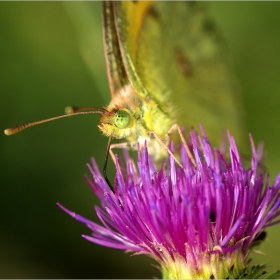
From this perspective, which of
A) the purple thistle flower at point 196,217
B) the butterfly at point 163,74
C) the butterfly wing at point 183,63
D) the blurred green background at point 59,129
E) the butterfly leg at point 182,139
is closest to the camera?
the purple thistle flower at point 196,217

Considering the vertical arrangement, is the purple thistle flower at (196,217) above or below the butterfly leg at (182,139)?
below

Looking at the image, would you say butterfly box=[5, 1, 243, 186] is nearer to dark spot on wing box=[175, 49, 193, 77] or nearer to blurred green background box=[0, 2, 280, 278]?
dark spot on wing box=[175, 49, 193, 77]

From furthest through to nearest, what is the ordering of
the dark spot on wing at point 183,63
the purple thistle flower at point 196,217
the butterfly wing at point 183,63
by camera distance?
the dark spot on wing at point 183,63
the butterfly wing at point 183,63
the purple thistle flower at point 196,217

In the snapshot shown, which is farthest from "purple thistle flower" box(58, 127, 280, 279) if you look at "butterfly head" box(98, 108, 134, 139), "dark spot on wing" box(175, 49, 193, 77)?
"dark spot on wing" box(175, 49, 193, 77)

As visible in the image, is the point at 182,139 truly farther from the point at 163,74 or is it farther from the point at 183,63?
the point at 183,63

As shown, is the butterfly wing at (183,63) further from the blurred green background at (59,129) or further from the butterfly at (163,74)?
A: the blurred green background at (59,129)

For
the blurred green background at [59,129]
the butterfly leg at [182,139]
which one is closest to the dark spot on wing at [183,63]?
the butterfly leg at [182,139]

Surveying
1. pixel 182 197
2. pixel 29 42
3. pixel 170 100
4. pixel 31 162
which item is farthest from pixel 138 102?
pixel 29 42

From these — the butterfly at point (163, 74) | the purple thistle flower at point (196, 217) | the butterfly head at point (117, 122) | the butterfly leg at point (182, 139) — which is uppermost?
the butterfly at point (163, 74)
